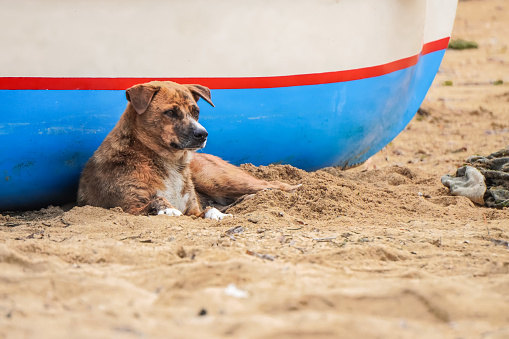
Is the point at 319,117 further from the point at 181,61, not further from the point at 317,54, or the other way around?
the point at 181,61

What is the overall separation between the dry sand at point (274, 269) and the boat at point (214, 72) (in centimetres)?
56

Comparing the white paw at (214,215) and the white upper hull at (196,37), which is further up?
the white upper hull at (196,37)

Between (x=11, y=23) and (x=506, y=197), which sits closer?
(x=11, y=23)

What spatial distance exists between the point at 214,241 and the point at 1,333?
150 cm

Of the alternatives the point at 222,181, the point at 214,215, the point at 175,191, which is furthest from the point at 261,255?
the point at 222,181

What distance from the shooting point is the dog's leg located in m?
5.18

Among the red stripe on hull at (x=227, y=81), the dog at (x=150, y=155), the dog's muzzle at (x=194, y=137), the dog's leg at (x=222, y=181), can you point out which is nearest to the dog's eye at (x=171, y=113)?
the dog at (x=150, y=155)

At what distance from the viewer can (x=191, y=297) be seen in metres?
2.50

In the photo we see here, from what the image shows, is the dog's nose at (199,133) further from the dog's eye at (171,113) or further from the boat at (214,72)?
the boat at (214,72)

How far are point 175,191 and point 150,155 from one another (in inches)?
13.5


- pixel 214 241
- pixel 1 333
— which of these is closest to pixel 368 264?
pixel 214 241

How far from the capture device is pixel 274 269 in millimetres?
2834

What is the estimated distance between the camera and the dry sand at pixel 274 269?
223 centimetres

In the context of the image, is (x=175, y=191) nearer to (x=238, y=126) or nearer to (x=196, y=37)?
(x=238, y=126)
